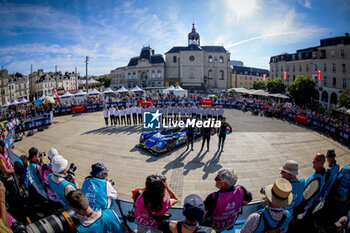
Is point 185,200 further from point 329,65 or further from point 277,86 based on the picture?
point 277,86

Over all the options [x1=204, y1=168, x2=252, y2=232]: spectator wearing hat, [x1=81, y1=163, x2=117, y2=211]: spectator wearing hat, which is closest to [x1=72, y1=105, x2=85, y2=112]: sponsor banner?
[x1=81, y1=163, x2=117, y2=211]: spectator wearing hat

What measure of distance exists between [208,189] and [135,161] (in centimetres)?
419

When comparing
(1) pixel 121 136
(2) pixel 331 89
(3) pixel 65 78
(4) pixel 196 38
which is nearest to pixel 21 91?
(3) pixel 65 78

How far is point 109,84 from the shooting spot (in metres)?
82.2

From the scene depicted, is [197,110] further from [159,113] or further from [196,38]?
[196,38]

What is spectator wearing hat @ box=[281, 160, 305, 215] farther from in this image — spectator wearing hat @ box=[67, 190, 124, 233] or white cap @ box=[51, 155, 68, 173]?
white cap @ box=[51, 155, 68, 173]

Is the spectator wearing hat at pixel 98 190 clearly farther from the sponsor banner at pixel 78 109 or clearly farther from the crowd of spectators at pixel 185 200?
the sponsor banner at pixel 78 109

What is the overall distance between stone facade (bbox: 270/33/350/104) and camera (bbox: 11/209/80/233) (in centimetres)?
3943

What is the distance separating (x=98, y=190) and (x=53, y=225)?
0.77m

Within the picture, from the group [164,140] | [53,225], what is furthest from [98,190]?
[164,140]

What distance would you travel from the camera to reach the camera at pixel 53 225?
237cm

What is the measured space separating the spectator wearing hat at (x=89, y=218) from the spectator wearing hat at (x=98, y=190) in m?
0.74

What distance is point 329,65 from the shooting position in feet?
114

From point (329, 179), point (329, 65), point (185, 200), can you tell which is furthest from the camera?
point (329, 65)
